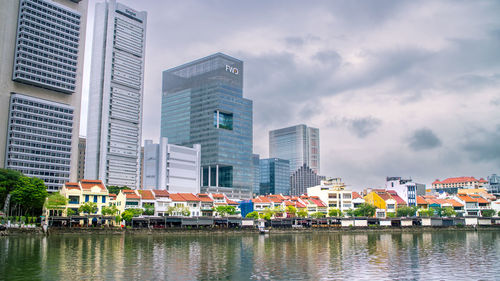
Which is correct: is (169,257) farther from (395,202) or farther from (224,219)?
(395,202)

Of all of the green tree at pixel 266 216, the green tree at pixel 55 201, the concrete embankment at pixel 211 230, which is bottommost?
the concrete embankment at pixel 211 230

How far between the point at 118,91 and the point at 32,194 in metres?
105

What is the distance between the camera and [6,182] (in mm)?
102750

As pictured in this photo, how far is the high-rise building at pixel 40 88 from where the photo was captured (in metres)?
144

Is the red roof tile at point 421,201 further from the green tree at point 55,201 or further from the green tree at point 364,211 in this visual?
the green tree at point 55,201

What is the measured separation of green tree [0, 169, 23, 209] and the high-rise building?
37.4m

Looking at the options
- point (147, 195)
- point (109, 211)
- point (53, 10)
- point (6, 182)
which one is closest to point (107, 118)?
point (53, 10)

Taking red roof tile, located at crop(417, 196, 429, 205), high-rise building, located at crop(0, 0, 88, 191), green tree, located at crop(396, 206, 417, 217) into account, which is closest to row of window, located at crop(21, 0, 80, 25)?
high-rise building, located at crop(0, 0, 88, 191)

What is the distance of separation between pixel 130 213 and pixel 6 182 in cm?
3076

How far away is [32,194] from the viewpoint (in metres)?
99.7

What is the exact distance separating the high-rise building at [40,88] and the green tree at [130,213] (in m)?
59.1

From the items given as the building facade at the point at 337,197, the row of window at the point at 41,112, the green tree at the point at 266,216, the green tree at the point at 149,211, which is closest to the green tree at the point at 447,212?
the building facade at the point at 337,197

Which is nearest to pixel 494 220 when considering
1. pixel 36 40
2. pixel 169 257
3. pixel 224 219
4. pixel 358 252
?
pixel 224 219

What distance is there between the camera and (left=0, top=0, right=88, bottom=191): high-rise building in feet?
474
